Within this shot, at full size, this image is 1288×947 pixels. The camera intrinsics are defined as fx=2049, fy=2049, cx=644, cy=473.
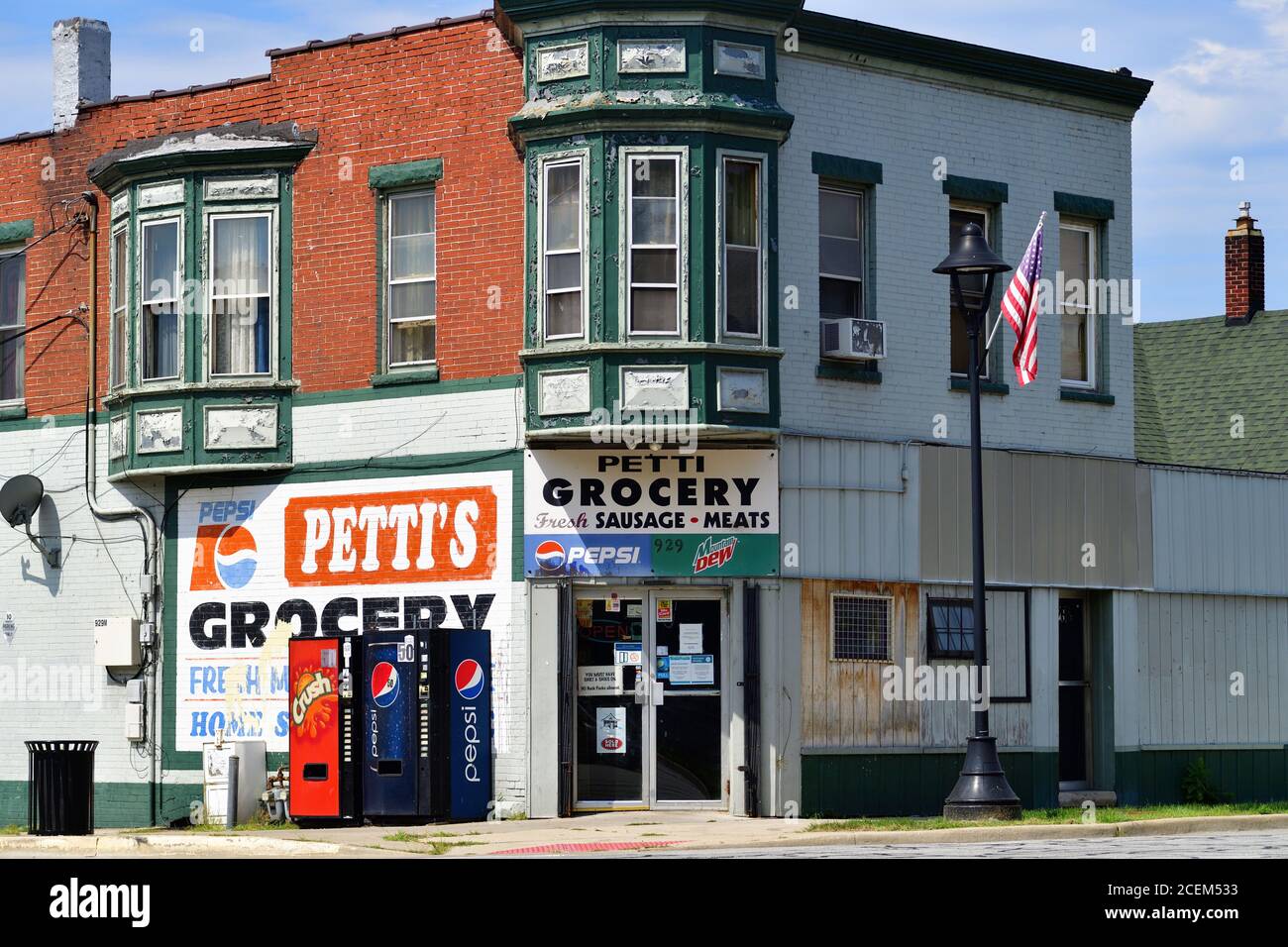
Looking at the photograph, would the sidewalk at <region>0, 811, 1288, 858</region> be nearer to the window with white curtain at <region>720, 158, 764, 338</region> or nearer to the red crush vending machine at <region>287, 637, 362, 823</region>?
the red crush vending machine at <region>287, 637, 362, 823</region>

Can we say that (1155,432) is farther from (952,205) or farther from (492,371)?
(492,371)

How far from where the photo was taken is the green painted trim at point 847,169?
908 inches

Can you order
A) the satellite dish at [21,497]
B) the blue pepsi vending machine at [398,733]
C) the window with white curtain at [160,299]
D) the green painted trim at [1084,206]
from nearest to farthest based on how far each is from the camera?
1. the blue pepsi vending machine at [398,733]
2. the window with white curtain at [160,299]
3. the green painted trim at [1084,206]
4. the satellite dish at [21,497]

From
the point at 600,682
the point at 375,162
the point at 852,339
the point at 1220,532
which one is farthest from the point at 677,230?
the point at 1220,532

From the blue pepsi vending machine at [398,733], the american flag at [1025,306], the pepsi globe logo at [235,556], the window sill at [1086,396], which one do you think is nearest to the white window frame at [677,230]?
the american flag at [1025,306]

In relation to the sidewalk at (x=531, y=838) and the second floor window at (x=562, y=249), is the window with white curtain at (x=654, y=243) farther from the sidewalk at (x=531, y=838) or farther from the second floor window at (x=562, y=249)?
the sidewalk at (x=531, y=838)

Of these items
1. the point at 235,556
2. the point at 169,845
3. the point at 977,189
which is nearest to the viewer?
the point at 169,845

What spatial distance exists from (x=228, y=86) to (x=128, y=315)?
3.01 metres

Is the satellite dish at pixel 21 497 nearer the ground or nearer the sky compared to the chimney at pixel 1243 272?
nearer the ground

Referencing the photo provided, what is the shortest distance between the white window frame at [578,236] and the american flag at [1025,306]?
4.58 meters

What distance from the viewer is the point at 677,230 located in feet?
71.3

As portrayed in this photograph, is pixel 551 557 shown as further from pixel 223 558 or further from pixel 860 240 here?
pixel 860 240

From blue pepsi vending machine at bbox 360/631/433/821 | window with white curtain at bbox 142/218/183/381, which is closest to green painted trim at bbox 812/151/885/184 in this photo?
blue pepsi vending machine at bbox 360/631/433/821

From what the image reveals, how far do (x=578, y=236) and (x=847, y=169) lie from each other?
3.41 metres
